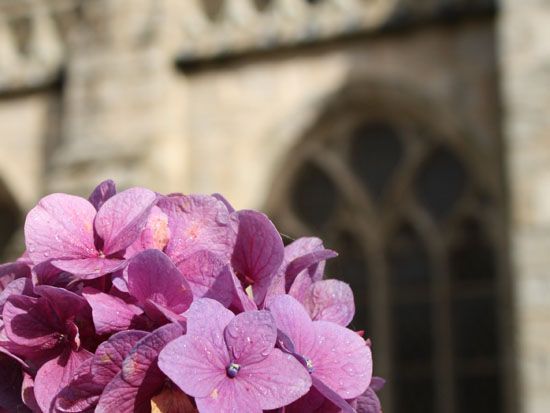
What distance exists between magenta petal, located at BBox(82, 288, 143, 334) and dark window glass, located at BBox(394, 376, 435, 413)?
19.5ft

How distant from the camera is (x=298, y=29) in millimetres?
7055

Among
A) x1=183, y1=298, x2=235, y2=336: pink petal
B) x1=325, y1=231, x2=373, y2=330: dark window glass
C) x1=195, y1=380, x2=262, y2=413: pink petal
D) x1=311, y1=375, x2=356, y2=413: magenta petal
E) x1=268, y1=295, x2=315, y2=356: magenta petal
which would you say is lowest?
x1=325, y1=231, x2=373, y2=330: dark window glass

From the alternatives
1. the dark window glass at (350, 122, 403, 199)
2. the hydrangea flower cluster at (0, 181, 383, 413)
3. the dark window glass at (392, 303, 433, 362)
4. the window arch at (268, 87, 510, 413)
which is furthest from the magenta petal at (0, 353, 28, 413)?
the dark window glass at (350, 122, 403, 199)

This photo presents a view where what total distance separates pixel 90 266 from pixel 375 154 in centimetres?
622

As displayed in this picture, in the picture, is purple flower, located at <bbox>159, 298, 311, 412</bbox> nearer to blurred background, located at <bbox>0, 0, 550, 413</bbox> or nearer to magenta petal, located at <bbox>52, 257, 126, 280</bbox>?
magenta petal, located at <bbox>52, 257, 126, 280</bbox>

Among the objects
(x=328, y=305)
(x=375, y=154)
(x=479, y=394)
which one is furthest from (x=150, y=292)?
(x=375, y=154)

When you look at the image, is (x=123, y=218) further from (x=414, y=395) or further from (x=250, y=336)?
(x=414, y=395)

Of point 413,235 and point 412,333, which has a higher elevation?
point 413,235

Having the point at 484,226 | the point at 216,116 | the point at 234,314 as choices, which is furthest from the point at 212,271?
the point at 216,116

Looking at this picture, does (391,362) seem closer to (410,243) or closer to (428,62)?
(410,243)

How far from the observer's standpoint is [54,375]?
92cm

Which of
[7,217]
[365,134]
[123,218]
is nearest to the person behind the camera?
[123,218]

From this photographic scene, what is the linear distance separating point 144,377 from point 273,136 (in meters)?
6.30

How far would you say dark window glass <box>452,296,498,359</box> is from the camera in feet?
21.8
